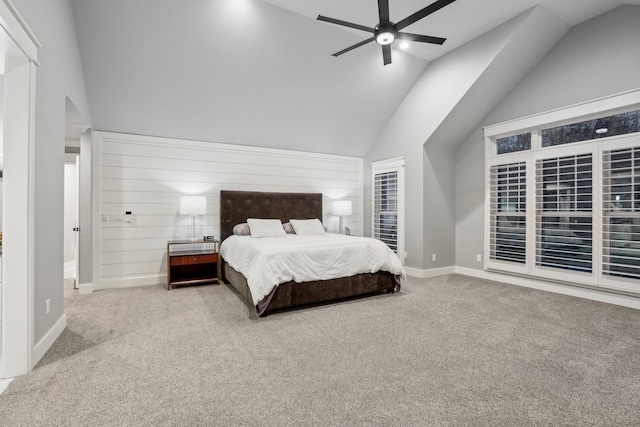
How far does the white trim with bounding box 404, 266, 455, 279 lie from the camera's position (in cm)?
534

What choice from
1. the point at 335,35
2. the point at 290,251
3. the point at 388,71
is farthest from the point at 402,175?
the point at 290,251

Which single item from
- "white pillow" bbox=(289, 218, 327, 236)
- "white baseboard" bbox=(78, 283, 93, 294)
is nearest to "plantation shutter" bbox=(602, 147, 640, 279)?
"white pillow" bbox=(289, 218, 327, 236)

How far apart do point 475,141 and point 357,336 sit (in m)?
4.19

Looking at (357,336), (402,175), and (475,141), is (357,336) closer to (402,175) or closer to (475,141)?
(402,175)

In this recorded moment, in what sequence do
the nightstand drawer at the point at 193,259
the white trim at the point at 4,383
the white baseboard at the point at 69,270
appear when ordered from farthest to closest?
the white baseboard at the point at 69,270, the nightstand drawer at the point at 193,259, the white trim at the point at 4,383

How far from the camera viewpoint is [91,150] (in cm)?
450

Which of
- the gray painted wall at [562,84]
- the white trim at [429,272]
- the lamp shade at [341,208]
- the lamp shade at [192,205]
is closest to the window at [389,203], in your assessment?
the white trim at [429,272]

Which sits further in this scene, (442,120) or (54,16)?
(442,120)

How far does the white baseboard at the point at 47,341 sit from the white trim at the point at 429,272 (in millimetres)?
4752

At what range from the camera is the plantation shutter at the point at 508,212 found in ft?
15.8

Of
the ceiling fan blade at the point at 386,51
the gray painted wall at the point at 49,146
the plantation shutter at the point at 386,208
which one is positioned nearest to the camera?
the gray painted wall at the point at 49,146

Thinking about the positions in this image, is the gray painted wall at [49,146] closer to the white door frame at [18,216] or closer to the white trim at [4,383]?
the white door frame at [18,216]

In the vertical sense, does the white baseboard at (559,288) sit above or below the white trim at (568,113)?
below

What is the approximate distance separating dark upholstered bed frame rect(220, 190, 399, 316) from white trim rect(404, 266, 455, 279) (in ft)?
4.02
